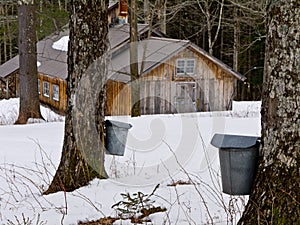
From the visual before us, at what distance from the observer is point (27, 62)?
492 inches

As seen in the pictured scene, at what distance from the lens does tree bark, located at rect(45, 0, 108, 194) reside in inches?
178

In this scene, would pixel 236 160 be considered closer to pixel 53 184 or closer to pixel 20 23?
pixel 53 184

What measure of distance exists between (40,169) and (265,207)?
3.67 metres

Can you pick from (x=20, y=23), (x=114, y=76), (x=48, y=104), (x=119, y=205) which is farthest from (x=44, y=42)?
(x=119, y=205)

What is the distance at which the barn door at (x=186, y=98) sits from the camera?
21.2 meters

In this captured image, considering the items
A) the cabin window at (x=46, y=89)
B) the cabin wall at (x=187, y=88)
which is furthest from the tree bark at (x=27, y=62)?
the cabin window at (x=46, y=89)

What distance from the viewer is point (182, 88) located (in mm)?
21172

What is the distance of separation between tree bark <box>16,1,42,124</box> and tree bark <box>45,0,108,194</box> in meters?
8.01

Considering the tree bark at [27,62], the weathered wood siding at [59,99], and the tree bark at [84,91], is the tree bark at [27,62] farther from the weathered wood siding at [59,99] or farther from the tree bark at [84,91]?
the weathered wood siding at [59,99]

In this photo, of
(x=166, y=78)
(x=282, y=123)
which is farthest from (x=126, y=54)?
(x=282, y=123)

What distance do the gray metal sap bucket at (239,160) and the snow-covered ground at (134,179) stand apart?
0.13 metres

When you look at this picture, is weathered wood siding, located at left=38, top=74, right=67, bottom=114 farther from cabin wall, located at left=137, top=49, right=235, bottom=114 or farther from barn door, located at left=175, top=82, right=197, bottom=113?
barn door, located at left=175, top=82, right=197, bottom=113

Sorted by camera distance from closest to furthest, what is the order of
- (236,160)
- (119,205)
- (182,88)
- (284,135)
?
(284,135), (236,160), (119,205), (182,88)

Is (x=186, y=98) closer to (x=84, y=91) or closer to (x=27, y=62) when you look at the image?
(x=27, y=62)
